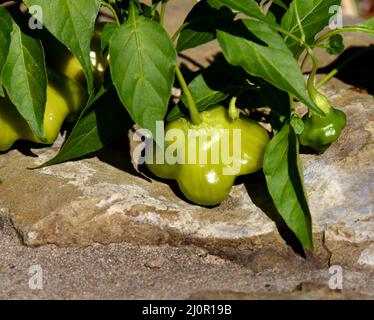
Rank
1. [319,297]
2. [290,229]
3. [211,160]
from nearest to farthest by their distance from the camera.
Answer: [319,297] < [290,229] < [211,160]

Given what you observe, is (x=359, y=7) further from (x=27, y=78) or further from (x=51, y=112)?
(x=27, y=78)

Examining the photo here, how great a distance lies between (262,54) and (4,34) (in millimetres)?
559

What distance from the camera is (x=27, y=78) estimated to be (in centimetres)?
196

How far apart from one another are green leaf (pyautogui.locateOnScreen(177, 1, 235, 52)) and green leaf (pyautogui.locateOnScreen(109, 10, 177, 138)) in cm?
12

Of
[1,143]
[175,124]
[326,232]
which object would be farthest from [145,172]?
[326,232]

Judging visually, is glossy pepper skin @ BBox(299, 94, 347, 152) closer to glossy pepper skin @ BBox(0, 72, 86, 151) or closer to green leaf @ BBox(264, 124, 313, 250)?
green leaf @ BBox(264, 124, 313, 250)

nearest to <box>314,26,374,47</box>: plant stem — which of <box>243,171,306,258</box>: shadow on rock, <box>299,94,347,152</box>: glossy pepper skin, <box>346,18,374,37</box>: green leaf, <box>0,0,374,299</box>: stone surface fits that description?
<box>346,18,374,37</box>: green leaf

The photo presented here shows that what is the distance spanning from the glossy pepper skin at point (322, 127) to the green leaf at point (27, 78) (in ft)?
1.96

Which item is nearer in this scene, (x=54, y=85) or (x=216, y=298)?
(x=216, y=298)

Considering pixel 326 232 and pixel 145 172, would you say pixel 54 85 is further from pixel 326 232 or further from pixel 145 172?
pixel 326 232

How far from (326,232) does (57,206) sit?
23.2 inches

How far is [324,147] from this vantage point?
82.4 inches

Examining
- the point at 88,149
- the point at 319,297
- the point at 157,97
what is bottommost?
the point at 319,297

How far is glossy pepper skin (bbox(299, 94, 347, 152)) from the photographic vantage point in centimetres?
204
